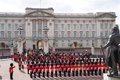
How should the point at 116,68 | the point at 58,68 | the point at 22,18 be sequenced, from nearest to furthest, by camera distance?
the point at 116,68 < the point at 58,68 < the point at 22,18

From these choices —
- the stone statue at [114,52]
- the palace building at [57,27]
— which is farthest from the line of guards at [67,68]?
the palace building at [57,27]

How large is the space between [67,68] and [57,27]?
66.4m

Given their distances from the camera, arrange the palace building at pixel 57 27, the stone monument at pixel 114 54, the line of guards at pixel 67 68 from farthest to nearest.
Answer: the palace building at pixel 57 27 < the line of guards at pixel 67 68 < the stone monument at pixel 114 54

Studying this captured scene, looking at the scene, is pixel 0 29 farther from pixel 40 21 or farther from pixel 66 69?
pixel 66 69

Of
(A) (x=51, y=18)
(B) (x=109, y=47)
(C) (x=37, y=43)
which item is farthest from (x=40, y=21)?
(B) (x=109, y=47)

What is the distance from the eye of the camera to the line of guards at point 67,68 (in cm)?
2178

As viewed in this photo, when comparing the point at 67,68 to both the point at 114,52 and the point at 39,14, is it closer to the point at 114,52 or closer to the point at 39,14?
the point at 114,52

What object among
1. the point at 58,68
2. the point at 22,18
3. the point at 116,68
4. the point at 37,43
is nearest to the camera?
the point at 116,68

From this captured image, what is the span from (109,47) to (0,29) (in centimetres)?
7671

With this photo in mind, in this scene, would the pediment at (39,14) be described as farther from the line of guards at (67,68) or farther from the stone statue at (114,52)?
the stone statue at (114,52)

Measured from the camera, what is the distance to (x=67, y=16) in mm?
87938

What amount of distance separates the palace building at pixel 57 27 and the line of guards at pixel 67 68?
6160 cm

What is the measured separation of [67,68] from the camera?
2222 cm

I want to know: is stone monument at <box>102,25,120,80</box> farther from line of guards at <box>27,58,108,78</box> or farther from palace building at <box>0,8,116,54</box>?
palace building at <box>0,8,116,54</box>
